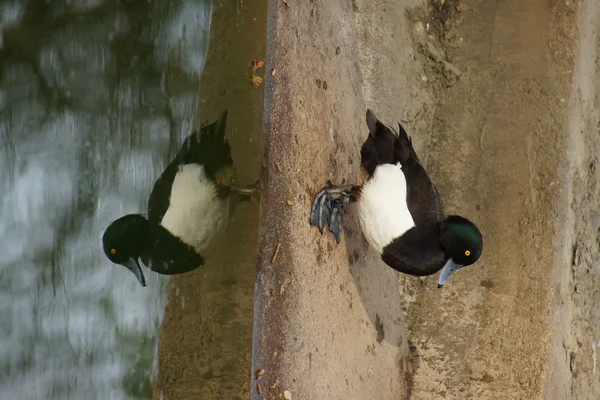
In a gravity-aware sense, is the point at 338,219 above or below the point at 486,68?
below

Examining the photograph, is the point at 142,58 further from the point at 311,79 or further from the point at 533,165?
the point at 533,165

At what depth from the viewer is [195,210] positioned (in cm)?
254

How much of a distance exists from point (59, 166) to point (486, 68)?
2.61 metres

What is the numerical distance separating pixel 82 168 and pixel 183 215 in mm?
375

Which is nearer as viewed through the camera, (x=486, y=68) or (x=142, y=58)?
(x=142, y=58)

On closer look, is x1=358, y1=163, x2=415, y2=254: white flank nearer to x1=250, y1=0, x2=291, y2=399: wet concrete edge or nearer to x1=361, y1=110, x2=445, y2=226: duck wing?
x1=361, y1=110, x2=445, y2=226: duck wing

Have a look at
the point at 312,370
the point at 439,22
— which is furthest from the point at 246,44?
the point at 439,22

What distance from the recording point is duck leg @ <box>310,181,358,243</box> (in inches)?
121

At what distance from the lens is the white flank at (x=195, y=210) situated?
2488 millimetres

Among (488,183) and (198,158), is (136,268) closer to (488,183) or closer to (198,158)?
(198,158)

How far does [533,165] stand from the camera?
13.0 ft

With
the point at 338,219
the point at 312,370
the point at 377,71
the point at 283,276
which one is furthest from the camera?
the point at 377,71

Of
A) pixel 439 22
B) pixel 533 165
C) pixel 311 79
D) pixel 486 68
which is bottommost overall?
pixel 533 165

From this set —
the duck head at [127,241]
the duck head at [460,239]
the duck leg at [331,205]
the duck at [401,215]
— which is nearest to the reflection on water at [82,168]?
the duck head at [127,241]
